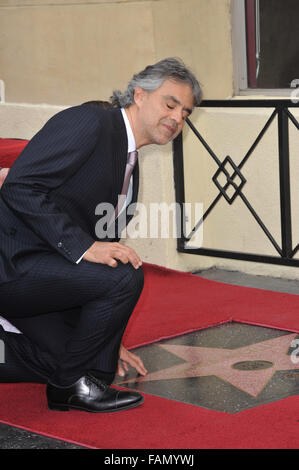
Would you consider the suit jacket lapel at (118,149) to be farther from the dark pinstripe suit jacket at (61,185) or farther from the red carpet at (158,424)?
the red carpet at (158,424)

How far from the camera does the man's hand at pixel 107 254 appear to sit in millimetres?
3430

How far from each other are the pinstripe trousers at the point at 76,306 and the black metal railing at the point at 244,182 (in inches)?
87.9

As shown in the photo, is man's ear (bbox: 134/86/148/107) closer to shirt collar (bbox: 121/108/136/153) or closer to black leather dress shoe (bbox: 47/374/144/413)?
shirt collar (bbox: 121/108/136/153)

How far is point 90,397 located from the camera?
3.58 meters

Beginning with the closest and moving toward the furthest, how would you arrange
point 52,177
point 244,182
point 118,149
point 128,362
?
point 52,177, point 118,149, point 128,362, point 244,182

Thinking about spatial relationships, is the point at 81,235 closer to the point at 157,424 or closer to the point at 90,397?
the point at 90,397

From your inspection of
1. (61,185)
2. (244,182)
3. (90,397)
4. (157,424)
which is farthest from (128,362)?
(244,182)

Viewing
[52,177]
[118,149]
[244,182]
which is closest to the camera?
[52,177]

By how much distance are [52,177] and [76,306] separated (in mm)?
526

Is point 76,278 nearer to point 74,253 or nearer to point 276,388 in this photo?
point 74,253

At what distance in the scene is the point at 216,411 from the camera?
3.59 meters

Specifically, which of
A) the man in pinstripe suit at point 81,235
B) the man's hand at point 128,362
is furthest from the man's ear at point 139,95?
the man's hand at point 128,362

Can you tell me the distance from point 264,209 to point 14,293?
2814mm

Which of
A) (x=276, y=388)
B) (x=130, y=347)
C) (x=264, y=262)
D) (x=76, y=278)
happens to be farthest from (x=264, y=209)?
(x=76, y=278)
